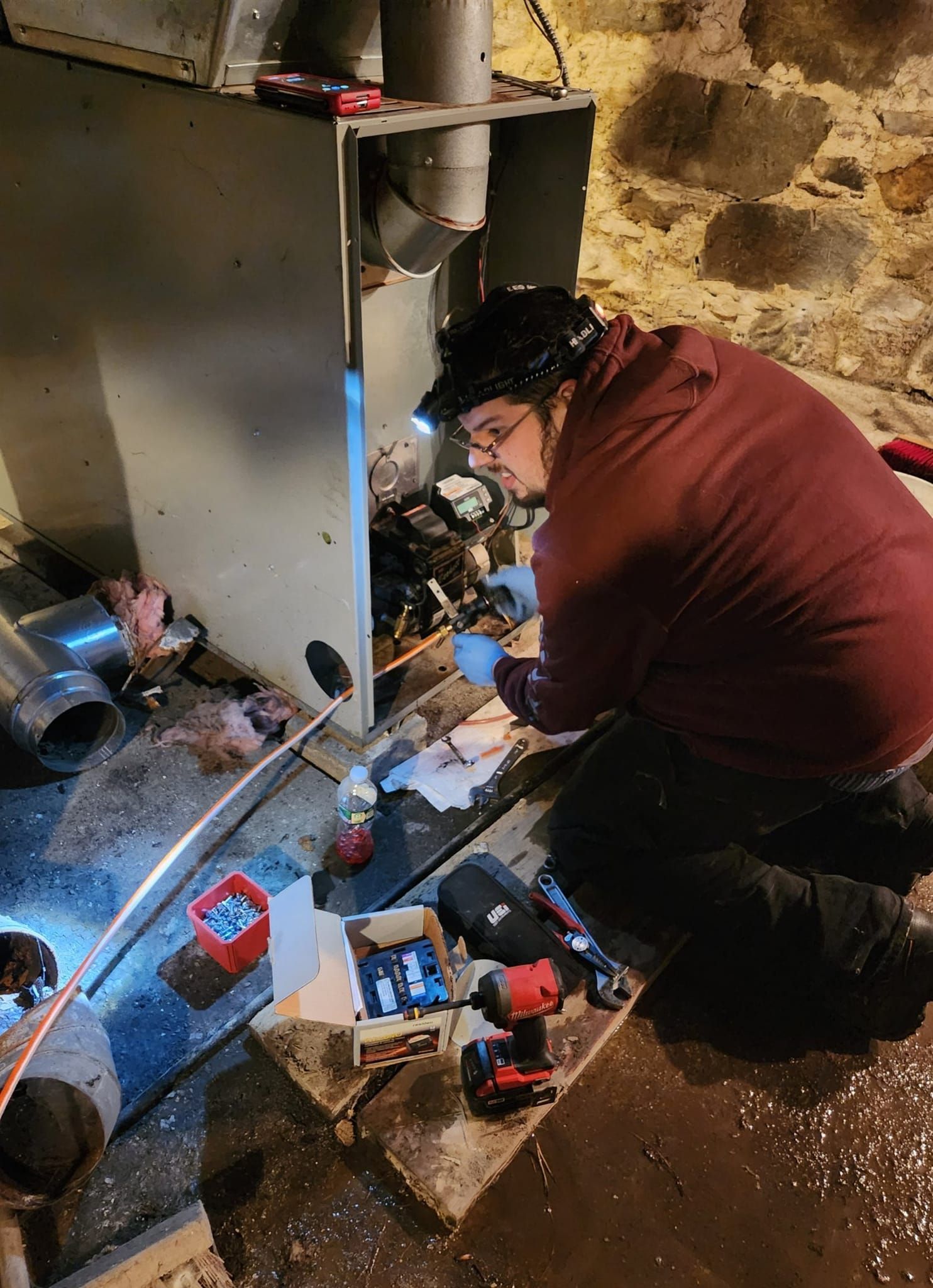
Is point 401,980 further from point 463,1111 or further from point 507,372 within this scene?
point 507,372

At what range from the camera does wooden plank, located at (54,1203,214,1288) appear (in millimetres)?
997

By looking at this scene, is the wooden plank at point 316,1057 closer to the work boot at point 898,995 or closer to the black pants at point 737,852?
the black pants at point 737,852

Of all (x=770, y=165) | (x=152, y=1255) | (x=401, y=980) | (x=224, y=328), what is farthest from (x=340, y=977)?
(x=770, y=165)

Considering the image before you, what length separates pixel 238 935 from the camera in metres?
1.36

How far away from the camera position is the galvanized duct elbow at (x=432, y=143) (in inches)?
45.2

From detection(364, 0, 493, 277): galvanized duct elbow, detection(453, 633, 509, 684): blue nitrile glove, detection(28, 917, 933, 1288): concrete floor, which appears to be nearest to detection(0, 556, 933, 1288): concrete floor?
detection(28, 917, 933, 1288): concrete floor

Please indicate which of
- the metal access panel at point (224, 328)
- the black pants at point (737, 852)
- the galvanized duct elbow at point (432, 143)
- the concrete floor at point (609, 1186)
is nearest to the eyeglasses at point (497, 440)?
the metal access panel at point (224, 328)

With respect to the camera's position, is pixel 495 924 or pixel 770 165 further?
pixel 770 165

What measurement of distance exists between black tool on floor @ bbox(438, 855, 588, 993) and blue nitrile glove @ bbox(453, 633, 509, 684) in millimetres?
401

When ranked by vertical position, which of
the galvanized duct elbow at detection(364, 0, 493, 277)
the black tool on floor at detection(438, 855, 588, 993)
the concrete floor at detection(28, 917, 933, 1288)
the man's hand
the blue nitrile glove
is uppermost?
the galvanized duct elbow at detection(364, 0, 493, 277)

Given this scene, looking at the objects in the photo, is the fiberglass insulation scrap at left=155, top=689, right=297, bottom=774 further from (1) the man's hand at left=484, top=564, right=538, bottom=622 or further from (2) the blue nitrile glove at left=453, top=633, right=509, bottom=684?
(1) the man's hand at left=484, top=564, right=538, bottom=622

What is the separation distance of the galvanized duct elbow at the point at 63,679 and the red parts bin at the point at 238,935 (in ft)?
1.54

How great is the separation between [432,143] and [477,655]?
0.89m

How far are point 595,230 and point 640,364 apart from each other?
117cm
